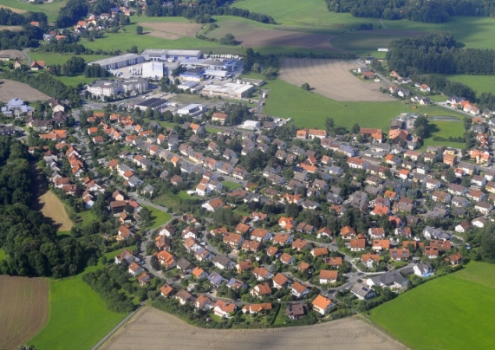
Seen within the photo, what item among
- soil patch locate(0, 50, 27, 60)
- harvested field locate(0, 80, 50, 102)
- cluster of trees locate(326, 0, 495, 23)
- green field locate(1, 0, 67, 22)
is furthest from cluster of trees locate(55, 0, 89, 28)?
cluster of trees locate(326, 0, 495, 23)

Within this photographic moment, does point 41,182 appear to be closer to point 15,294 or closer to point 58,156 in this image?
point 58,156

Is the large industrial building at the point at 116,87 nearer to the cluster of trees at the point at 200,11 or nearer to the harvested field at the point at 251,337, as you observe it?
the cluster of trees at the point at 200,11

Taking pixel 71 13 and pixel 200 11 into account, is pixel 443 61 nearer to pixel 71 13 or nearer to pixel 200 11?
pixel 200 11

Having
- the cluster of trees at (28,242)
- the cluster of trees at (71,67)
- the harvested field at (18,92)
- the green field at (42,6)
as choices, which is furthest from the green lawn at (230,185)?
the green field at (42,6)

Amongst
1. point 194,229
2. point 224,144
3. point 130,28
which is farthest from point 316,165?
point 130,28

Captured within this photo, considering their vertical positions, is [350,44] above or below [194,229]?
above

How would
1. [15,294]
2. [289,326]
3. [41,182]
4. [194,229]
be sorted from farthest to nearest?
1. [41,182]
2. [194,229]
3. [15,294]
4. [289,326]

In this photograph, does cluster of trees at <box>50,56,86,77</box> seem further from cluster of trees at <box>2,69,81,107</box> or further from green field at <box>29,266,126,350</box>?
green field at <box>29,266,126,350</box>
